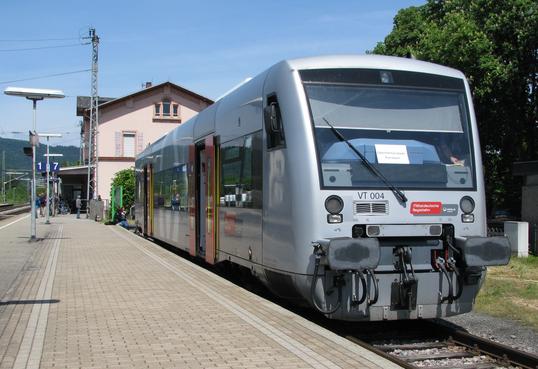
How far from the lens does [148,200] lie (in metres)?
21.9

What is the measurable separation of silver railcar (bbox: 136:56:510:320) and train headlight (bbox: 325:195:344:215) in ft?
0.03

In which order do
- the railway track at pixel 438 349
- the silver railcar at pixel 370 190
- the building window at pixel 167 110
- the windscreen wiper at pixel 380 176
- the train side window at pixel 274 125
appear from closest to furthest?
the railway track at pixel 438 349, the silver railcar at pixel 370 190, the windscreen wiper at pixel 380 176, the train side window at pixel 274 125, the building window at pixel 167 110

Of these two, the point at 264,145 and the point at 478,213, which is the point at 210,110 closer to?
the point at 264,145

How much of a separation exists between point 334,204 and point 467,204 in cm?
164

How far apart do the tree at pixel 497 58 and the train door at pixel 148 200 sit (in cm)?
1107

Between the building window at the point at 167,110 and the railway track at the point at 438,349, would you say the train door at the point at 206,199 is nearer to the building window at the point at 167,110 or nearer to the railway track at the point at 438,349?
the railway track at the point at 438,349

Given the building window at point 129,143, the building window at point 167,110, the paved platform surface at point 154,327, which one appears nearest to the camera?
the paved platform surface at point 154,327

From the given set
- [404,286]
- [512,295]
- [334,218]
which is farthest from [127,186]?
[404,286]

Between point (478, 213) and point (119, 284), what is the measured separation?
601 centimetres

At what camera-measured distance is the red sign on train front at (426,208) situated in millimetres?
7555

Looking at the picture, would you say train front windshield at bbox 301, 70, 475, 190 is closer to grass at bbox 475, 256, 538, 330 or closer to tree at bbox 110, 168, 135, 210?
grass at bbox 475, 256, 538, 330

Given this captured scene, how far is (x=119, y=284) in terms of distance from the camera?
11.2 meters

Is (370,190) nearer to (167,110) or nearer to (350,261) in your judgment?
(350,261)

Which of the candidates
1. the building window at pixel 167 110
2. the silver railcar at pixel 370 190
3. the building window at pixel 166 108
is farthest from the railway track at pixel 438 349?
the building window at pixel 166 108
